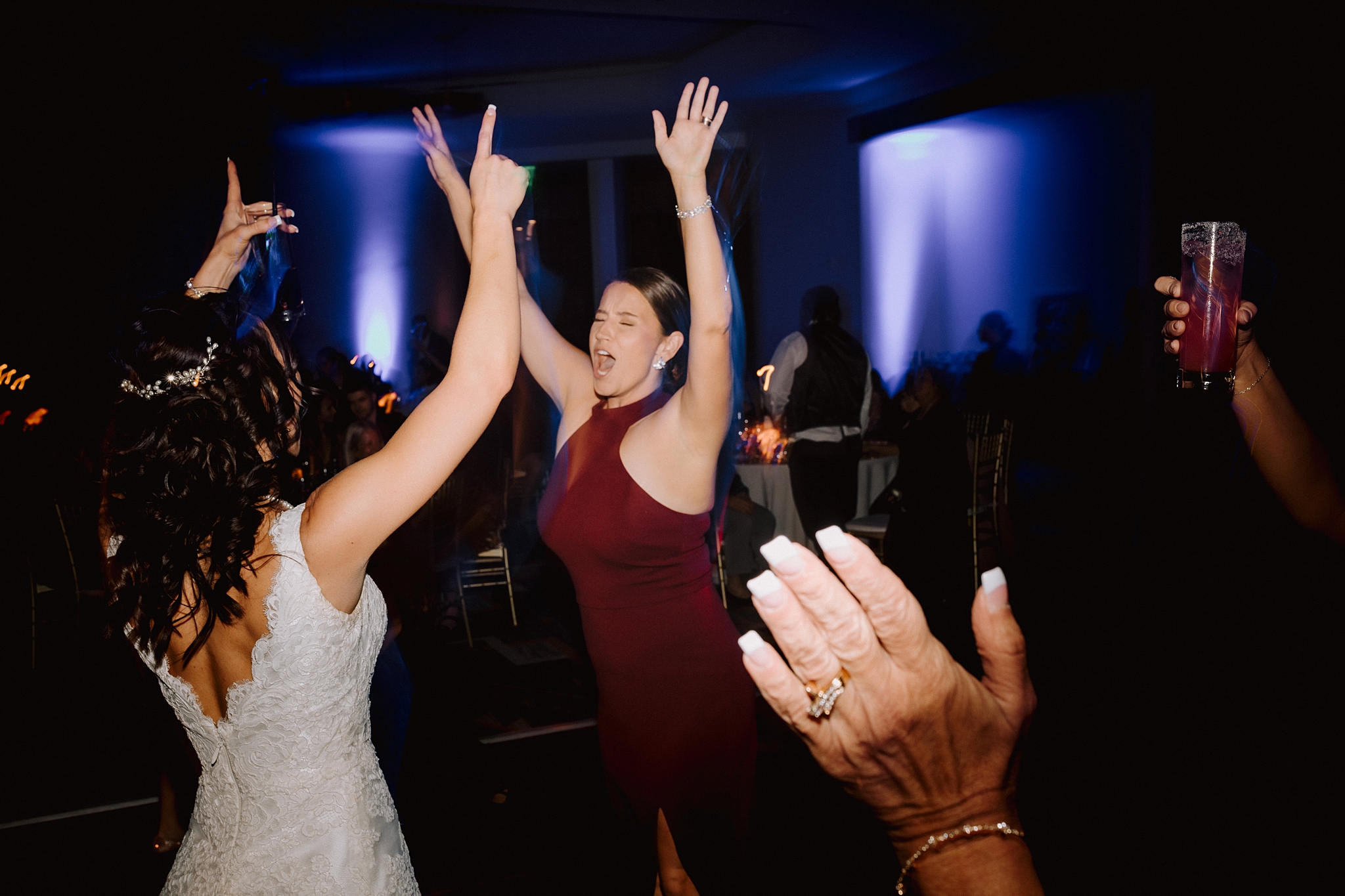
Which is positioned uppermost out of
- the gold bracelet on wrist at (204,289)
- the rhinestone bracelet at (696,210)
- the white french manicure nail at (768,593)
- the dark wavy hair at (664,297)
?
the rhinestone bracelet at (696,210)

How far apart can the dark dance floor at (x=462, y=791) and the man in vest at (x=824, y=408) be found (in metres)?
1.35

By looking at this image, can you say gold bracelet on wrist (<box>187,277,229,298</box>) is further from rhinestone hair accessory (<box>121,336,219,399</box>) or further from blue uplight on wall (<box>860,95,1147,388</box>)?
blue uplight on wall (<box>860,95,1147,388</box>)

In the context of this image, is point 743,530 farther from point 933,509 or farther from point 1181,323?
point 1181,323

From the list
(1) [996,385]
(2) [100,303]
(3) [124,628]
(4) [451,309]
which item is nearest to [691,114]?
(3) [124,628]

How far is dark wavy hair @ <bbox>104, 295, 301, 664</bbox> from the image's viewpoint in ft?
4.01

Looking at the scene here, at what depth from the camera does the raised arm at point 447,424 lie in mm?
1123

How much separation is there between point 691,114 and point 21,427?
6373 mm

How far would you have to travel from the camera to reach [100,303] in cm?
600

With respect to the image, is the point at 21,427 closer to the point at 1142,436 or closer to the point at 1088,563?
the point at 1088,563

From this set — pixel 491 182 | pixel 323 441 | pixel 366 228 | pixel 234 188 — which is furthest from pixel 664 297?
pixel 366 228

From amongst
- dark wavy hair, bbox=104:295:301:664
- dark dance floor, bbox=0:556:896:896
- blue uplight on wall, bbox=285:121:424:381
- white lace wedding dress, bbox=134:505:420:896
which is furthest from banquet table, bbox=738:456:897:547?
blue uplight on wall, bbox=285:121:424:381

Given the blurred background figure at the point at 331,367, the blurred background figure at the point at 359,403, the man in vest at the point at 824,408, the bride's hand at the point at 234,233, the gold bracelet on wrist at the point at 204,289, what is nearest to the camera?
the gold bracelet on wrist at the point at 204,289

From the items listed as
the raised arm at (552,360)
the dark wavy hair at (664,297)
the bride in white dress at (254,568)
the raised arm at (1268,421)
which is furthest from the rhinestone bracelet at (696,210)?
the raised arm at (1268,421)

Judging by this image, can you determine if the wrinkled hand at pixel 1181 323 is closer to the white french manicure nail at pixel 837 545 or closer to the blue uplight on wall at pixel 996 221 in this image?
the white french manicure nail at pixel 837 545
